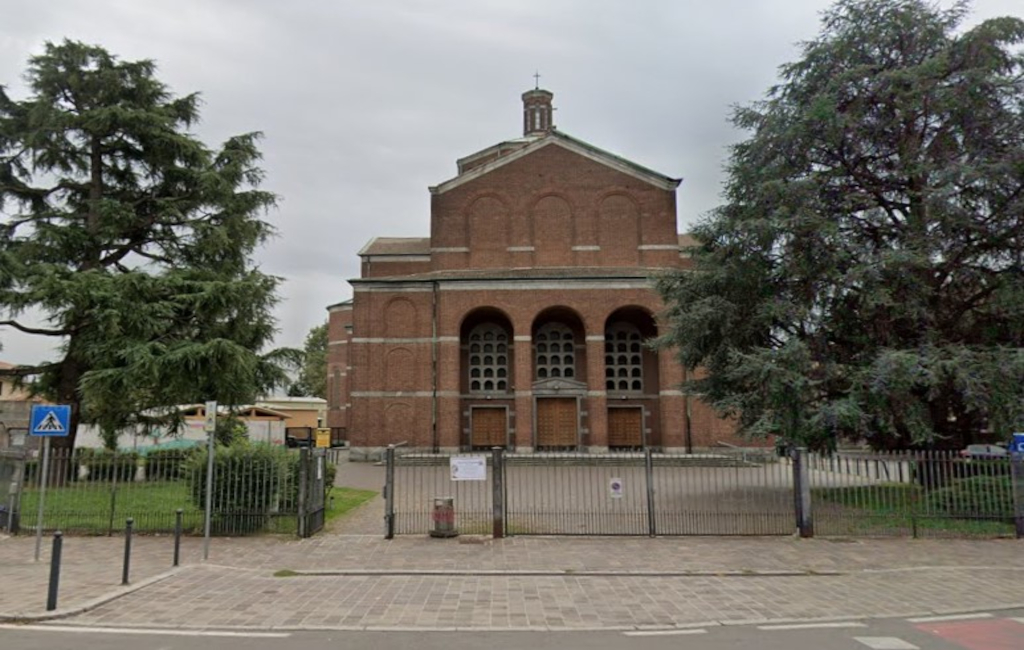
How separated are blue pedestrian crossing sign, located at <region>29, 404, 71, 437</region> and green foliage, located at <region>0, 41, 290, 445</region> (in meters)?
6.56

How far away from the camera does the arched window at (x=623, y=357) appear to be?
3397 cm

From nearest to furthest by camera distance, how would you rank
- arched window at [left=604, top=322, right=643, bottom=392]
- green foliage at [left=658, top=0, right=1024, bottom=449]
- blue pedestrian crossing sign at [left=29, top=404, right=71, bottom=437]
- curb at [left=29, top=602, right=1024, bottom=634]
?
curb at [left=29, top=602, right=1024, bottom=634] < blue pedestrian crossing sign at [left=29, top=404, right=71, bottom=437] < green foliage at [left=658, top=0, right=1024, bottom=449] < arched window at [left=604, top=322, right=643, bottom=392]

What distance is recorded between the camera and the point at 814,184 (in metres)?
15.6

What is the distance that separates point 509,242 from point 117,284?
2040 cm

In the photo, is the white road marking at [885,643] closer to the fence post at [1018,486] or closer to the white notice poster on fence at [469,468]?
the white notice poster on fence at [469,468]

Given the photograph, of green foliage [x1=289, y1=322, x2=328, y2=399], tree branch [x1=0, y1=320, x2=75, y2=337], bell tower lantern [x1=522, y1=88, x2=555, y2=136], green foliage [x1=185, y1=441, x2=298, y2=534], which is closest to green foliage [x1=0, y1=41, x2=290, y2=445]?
tree branch [x1=0, y1=320, x2=75, y2=337]

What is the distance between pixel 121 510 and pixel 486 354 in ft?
75.0

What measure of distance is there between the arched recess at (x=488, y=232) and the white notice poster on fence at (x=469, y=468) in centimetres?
2343

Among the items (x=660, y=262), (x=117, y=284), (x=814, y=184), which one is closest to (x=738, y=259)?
(x=814, y=184)

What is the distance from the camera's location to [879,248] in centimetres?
1582

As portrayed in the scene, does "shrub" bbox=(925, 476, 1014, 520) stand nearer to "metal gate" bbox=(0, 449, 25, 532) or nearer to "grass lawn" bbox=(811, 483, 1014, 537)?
"grass lawn" bbox=(811, 483, 1014, 537)

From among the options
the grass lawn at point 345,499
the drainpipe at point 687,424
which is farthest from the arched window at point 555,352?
the grass lawn at point 345,499

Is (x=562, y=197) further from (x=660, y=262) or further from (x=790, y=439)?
(x=790, y=439)

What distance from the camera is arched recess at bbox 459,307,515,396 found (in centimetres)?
3406
